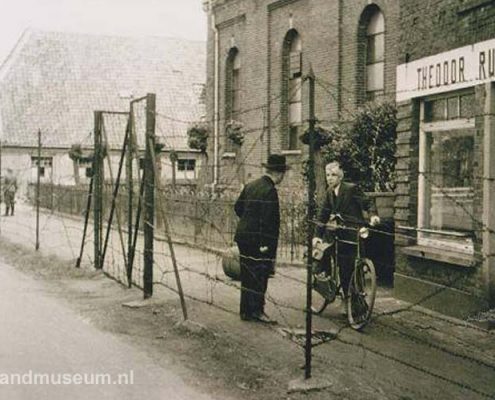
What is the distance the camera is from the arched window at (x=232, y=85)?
23.5 m

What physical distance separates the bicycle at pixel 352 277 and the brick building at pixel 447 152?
2.74ft

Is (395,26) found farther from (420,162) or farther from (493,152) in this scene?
(493,152)

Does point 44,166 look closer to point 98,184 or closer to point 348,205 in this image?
point 98,184

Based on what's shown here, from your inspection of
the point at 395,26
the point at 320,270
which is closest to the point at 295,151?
the point at 395,26

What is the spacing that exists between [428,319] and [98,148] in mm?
6536

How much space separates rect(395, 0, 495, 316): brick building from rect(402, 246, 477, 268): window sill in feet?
0.04

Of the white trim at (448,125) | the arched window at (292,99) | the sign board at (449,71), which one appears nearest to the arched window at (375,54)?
the arched window at (292,99)

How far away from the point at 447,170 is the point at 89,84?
34514 millimetres

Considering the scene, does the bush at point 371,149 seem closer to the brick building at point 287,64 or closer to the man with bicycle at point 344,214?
the brick building at point 287,64

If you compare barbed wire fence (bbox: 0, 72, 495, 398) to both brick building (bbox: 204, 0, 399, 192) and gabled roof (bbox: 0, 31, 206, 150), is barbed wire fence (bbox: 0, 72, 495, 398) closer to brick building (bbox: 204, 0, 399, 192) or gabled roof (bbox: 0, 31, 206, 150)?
brick building (bbox: 204, 0, 399, 192)

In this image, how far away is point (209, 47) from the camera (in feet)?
81.4

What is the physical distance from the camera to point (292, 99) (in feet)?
66.4

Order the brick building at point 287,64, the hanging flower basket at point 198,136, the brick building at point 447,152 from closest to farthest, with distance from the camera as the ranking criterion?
the brick building at point 447,152 → the brick building at point 287,64 → the hanging flower basket at point 198,136

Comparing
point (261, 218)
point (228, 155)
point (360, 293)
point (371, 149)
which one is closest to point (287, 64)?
point (228, 155)
